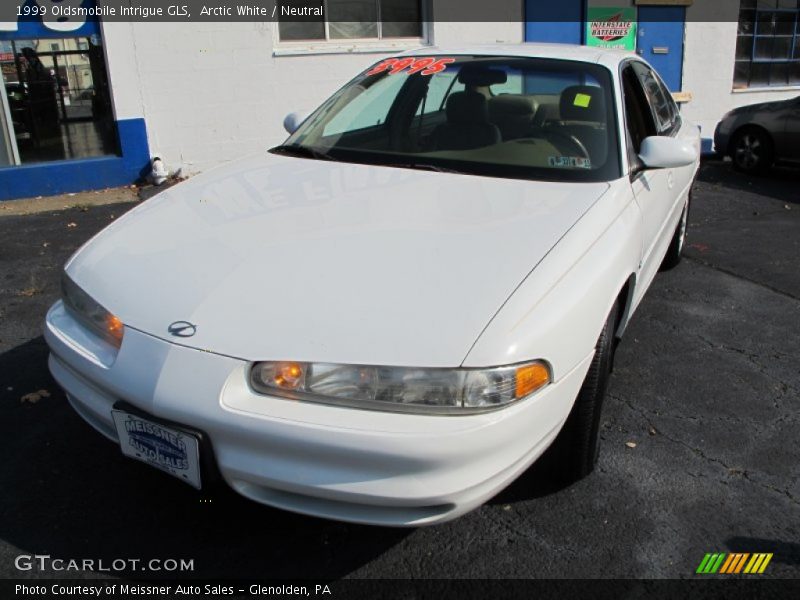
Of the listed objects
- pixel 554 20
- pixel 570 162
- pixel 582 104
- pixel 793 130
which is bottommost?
pixel 793 130

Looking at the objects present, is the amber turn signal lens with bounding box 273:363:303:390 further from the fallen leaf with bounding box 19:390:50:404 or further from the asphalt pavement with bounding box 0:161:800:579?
the fallen leaf with bounding box 19:390:50:404

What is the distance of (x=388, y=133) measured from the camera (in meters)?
3.72

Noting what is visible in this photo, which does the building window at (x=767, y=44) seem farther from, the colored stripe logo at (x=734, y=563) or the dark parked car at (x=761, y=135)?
the colored stripe logo at (x=734, y=563)

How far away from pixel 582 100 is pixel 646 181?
0.50m

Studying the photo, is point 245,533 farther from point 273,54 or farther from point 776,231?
point 273,54

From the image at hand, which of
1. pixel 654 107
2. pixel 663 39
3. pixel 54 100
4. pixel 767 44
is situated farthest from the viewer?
pixel 767 44

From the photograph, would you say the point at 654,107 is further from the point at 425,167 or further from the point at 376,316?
the point at 376,316

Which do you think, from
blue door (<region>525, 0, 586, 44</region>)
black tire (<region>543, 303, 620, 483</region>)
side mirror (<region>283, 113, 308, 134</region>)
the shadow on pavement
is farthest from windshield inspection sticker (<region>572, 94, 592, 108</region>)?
blue door (<region>525, 0, 586, 44</region>)

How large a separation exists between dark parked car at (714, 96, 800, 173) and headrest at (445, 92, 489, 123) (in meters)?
7.30

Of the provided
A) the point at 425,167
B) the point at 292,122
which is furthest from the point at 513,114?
the point at 292,122

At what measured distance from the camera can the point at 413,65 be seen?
13.0ft

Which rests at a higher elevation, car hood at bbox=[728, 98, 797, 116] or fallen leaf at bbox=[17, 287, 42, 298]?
car hood at bbox=[728, 98, 797, 116]

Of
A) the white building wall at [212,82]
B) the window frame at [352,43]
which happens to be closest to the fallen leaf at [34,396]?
the white building wall at [212,82]

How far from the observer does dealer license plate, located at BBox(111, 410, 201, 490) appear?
86.1 inches
